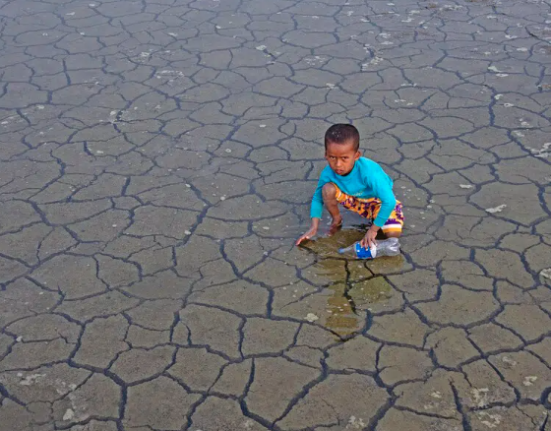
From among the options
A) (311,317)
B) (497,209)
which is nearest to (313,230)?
(311,317)

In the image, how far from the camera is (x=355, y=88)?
557 centimetres

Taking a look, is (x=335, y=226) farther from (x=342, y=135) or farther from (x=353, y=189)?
(x=342, y=135)

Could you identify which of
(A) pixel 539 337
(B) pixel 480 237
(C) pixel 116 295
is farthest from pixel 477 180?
(C) pixel 116 295

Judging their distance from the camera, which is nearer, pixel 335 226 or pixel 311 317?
pixel 311 317

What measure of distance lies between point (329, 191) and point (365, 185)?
0.63 feet

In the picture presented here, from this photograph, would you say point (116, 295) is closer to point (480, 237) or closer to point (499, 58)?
point (480, 237)

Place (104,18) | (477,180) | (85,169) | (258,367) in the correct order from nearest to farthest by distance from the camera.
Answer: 1. (258,367)
2. (477,180)
3. (85,169)
4. (104,18)

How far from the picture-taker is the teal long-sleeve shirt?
357cm

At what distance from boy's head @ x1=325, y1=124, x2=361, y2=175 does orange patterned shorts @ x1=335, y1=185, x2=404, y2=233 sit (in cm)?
25

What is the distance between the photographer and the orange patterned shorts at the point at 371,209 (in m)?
3.75

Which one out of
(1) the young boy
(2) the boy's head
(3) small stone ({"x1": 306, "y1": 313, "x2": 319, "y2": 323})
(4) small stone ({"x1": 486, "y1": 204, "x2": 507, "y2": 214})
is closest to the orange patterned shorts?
(1) the young boy

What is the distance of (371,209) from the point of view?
3836mm

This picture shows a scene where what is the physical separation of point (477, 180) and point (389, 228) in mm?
904

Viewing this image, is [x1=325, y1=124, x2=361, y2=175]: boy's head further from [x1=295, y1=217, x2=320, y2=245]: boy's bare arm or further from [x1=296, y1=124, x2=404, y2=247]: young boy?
[x1=295, y1=217, x2=320, y2=245]: boy's bare arm
